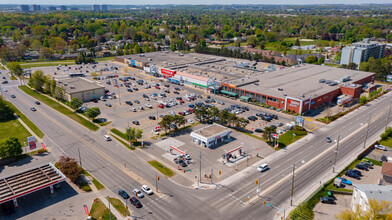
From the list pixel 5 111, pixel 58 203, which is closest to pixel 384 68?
pixel 58 203

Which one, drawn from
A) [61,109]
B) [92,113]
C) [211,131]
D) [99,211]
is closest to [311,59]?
[211,131]

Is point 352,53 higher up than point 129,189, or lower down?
higher up

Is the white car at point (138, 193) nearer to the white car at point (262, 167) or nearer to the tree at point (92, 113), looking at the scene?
the white car at point (262, 167)

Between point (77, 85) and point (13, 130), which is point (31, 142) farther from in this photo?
point (77, 85)

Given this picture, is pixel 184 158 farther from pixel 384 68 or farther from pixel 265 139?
pixel 384 68

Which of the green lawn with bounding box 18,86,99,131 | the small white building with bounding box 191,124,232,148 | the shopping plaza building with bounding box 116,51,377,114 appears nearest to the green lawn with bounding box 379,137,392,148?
the shopping plaza building with bounding box 116,51,377,114

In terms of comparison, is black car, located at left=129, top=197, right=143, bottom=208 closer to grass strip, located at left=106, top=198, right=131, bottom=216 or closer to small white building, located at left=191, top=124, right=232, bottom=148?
grass strip, located at left=106, top=198, right=131, bottom=216

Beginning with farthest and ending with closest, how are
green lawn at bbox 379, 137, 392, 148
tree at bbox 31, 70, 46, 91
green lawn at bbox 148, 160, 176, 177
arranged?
A: tree at bbox 31, 70, 46, 91 → green lawn at bbox 379, 137, 392, 148 → green lawn at bbox 148, 160, 176, 177
